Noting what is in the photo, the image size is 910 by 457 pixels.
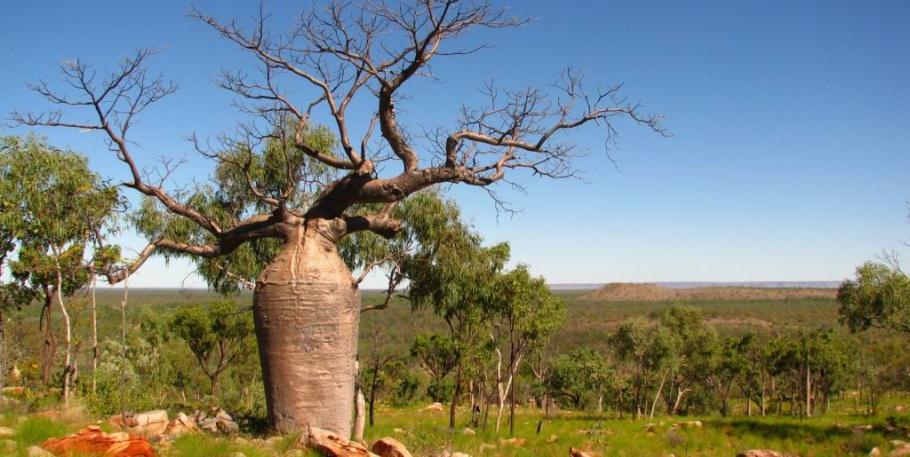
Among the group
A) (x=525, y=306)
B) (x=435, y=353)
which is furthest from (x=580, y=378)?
Answer: (x=525, y=306)

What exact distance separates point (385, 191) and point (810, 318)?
71.0 meters

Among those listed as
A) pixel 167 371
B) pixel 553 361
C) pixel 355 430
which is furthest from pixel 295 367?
pixel 553 361

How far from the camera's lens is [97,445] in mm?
4629

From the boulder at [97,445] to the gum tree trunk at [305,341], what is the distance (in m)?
1.46

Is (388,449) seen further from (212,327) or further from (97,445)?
(212,327)

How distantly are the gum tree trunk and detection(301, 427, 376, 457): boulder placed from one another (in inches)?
16.7

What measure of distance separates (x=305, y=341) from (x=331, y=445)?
1.17 meters

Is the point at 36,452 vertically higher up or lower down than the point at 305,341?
lower down

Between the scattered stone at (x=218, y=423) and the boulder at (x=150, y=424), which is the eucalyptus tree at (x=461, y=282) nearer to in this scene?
the scattered stone at (x=218, y=423)

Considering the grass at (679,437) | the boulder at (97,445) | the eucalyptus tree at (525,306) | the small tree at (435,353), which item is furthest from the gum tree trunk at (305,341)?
the small tree at (435,353)

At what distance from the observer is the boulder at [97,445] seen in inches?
181

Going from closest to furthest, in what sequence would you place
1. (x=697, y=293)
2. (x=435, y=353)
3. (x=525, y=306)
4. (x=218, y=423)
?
1. (x=218, y=423)
2. (x=525, y=306)
3. (x=435, y=353)
4. (x=697, y=293)

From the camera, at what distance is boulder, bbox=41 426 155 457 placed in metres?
4.61

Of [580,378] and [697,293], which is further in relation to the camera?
[697,293]
